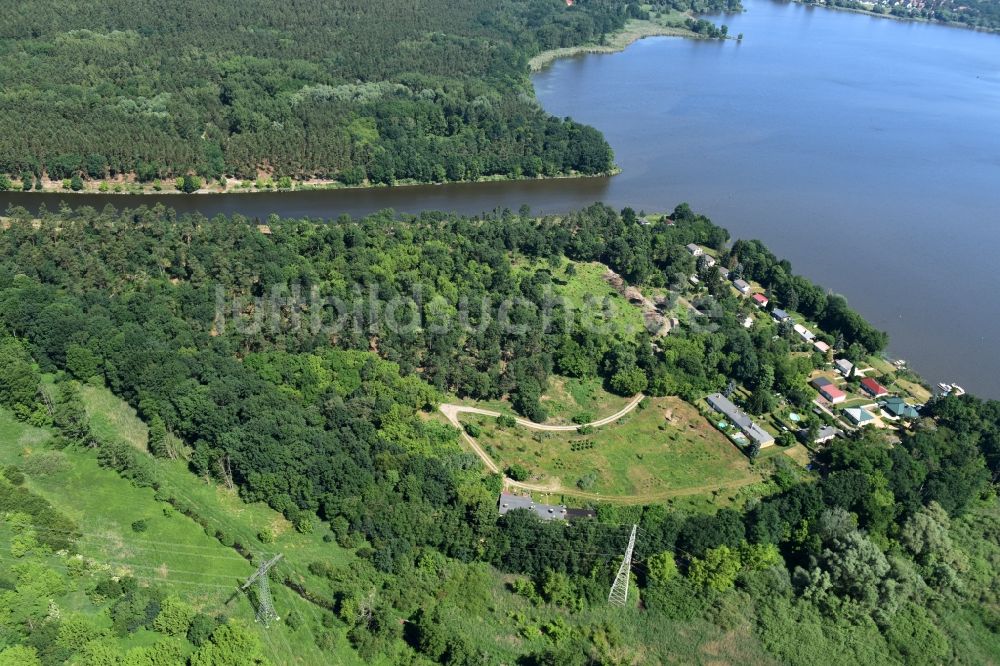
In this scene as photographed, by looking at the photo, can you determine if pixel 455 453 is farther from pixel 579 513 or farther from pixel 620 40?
pixel 620 40

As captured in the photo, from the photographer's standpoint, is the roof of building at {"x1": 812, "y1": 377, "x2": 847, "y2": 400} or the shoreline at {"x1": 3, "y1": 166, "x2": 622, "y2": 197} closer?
the roof of building at {"x1": 812, "y1": 377, "x2": 847, "y2": 400}

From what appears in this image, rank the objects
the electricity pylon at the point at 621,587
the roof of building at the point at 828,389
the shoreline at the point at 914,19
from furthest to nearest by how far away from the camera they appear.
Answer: the shoreline at the point at 914,19 → the roof of building at the point at 828,389 → the electricity pylon at the point at 621,587

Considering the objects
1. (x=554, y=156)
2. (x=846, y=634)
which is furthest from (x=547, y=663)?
(x=554, y=156)

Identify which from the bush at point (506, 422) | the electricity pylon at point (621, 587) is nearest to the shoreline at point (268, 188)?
the bush at point (506, 422)

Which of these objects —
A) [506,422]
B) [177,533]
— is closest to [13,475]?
[177,533]

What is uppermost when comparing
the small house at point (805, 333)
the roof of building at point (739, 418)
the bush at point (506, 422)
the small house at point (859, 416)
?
the small house at point (805, 333)

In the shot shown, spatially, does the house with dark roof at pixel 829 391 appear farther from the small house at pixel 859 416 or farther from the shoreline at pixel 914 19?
the shoreline at pixel 914 19

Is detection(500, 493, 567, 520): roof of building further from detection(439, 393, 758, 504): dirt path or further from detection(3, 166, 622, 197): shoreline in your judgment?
detection(3, 166, 622, 197): shoreline

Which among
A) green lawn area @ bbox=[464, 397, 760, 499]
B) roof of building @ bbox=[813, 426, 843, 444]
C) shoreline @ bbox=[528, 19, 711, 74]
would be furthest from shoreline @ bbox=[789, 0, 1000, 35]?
green lawn area @ bbox=[464, 397, 760, 499]
